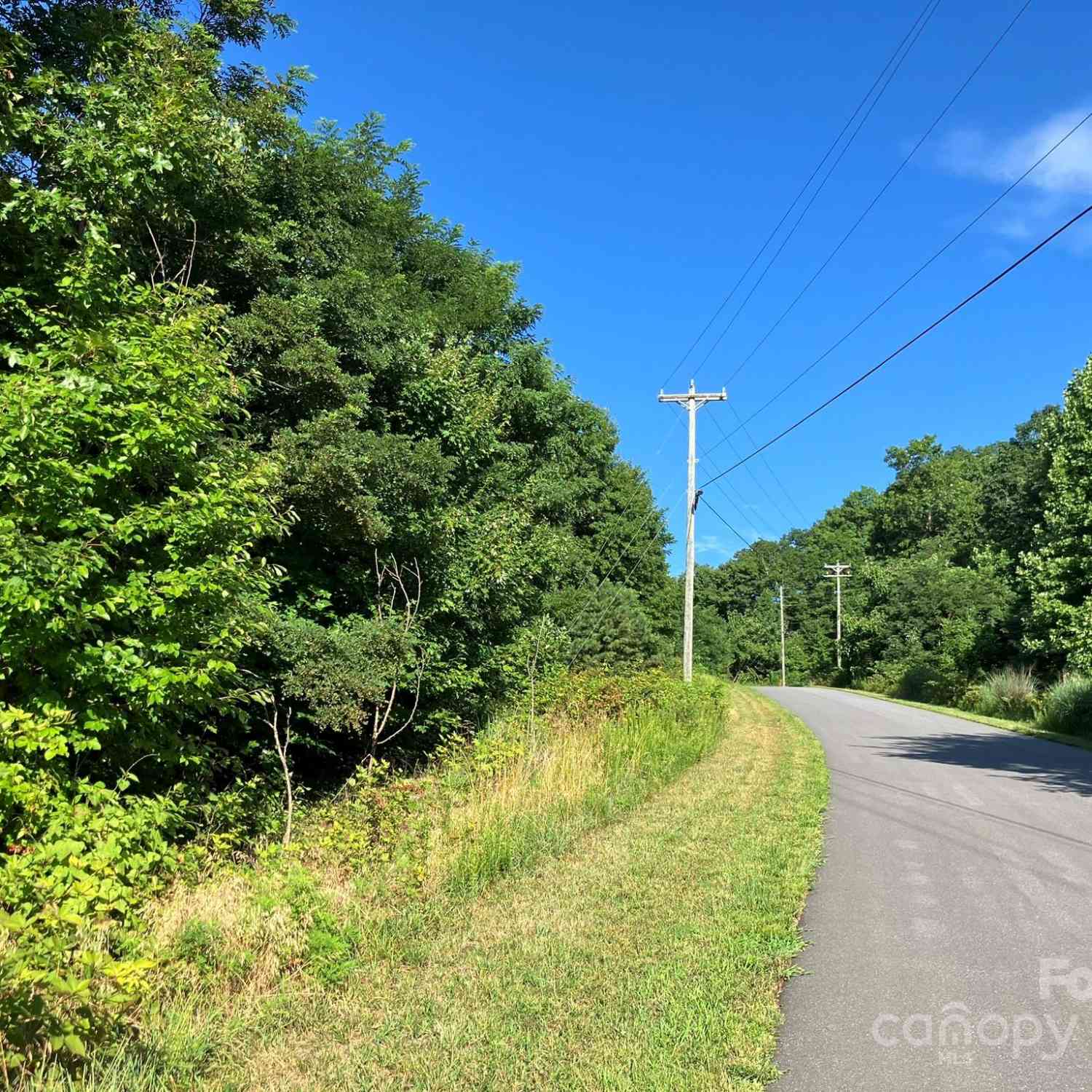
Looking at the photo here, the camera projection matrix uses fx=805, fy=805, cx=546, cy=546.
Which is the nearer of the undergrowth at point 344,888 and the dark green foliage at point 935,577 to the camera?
the undergrowth at point 344,888

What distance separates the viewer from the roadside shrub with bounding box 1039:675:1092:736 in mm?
17734

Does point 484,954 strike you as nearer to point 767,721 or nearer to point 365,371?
point 365,371

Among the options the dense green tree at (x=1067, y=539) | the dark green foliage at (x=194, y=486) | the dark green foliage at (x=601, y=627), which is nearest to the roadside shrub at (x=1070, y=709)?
the dense green tree at (x=1067, y=539)

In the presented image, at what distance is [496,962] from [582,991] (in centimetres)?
60

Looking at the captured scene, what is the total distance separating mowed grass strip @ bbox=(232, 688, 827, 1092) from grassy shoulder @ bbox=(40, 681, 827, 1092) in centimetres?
1

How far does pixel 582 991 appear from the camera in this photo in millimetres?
4098

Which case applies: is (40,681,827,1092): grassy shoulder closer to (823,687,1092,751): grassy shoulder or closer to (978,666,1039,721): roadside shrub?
(823,687,1092,751): grassy shoulder

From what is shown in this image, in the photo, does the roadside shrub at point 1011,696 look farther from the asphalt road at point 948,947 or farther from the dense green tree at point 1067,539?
the asphalt road at point 948,947

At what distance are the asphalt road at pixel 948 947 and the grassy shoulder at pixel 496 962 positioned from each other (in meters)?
0.25

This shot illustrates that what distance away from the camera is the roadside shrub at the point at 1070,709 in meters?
17.7

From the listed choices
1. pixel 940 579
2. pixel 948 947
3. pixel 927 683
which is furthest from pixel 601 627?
pixel 940 579

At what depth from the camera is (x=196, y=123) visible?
805 cm

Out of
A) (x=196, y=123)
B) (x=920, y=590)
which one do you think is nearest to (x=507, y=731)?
(x=196, y=123)

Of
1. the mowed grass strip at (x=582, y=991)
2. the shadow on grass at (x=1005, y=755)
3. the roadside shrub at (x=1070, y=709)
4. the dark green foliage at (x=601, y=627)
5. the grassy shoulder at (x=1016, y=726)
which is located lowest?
the mowed grass strip at (x=582, y=991)
